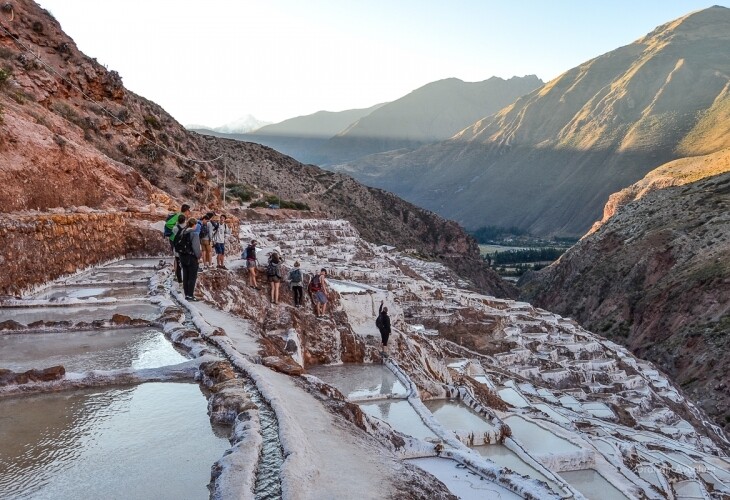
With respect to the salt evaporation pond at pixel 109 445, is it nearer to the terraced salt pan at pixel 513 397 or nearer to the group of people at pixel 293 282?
the group of people at pixel 293 282

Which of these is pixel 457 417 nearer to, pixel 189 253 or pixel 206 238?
pixel 189 253

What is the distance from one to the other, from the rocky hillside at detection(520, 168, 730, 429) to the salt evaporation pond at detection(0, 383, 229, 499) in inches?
1343

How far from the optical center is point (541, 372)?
1142 inches

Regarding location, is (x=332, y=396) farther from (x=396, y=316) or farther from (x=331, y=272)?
(x=331, y=272)

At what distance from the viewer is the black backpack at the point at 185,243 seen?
33.1ft

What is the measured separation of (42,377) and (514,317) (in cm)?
3248

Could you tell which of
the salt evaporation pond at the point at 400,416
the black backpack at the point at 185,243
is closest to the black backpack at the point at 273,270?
the black backpack at the point at 185,243

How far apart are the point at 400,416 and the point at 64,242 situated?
25.4 feet

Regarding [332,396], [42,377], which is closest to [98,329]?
[42,377]

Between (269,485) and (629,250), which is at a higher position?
(269,485)

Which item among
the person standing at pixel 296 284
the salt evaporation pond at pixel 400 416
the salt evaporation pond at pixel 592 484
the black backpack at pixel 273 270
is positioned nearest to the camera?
the salt evaporation pond at pixel 400 416

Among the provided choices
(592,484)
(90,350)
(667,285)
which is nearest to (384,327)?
(592,484)

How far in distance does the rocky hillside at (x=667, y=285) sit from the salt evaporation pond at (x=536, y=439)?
76.1 ft

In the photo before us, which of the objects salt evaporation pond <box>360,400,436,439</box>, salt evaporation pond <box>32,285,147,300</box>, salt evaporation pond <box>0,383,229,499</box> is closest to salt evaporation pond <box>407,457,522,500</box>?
salt evaporation pond <box>360,400,436,439</box>
